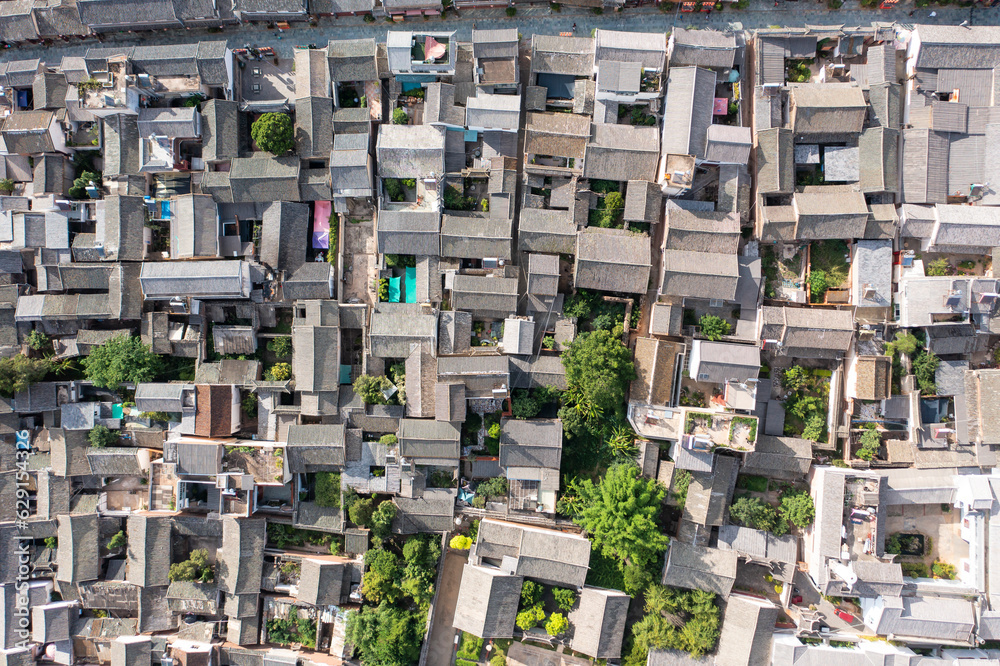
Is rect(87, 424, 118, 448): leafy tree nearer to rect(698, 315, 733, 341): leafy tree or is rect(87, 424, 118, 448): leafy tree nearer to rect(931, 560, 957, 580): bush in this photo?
rect(698, 315, 733, 341): leafy tree

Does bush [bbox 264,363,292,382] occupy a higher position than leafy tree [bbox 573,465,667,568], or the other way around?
bush [bbox 264,363,292,382]

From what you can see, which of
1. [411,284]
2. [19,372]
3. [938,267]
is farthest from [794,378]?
[19,372]

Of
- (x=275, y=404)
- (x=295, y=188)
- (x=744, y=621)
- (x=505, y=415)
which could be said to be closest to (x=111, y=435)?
(x=275, y=404)

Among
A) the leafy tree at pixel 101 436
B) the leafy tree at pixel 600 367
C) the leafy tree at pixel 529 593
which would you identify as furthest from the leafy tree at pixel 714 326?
the leafy tree at pixel 101 436

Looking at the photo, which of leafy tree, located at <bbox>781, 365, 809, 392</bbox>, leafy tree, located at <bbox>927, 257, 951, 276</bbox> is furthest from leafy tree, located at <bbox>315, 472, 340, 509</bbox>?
leafy tree, located at <bbox>927, 257, 951, 276</bbox>

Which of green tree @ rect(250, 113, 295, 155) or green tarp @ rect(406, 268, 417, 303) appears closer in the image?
green tree @ rect(250, 113, 295, 155)

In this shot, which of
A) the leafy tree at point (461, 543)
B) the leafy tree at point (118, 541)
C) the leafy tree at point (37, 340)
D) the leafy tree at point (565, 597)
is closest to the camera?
the leafy tree at point (565, 597)

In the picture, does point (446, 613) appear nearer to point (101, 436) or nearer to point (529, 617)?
point (529, 617)

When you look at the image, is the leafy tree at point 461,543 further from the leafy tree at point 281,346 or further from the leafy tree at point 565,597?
the leafy tree at point 281,346
